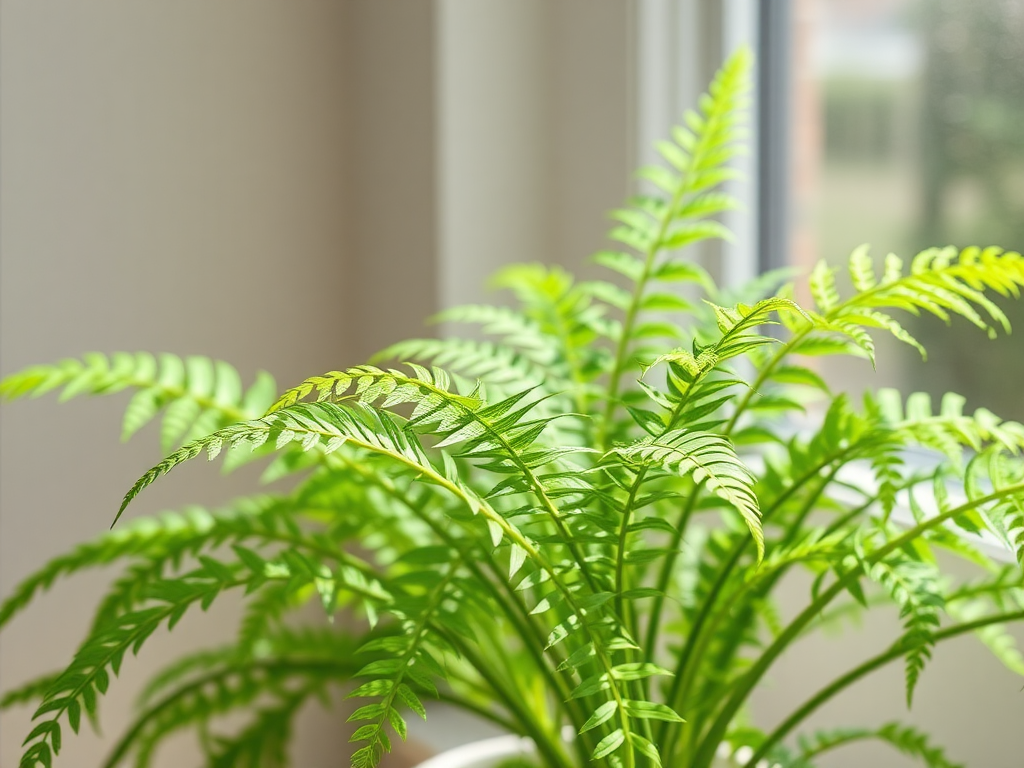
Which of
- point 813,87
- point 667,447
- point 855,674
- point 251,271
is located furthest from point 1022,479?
point 251,271

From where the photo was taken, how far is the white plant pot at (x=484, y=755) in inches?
33.1

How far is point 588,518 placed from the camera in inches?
20.6

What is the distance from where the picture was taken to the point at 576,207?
1177 mm

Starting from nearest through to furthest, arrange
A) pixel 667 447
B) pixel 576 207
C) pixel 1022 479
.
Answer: pixel 667 447 → pixel 1022 479 → pixel 576 207

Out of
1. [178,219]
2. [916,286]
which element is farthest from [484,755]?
[178,219]

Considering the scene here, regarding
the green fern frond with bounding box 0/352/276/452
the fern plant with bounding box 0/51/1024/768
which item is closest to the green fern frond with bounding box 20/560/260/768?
the fern plant with bounding box 0/51/1024/768

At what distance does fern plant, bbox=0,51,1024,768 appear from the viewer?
0.49 meters

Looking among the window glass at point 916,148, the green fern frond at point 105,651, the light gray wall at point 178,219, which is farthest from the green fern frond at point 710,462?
the light gray wall at point 178,219

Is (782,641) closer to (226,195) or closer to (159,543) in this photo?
(159,543)

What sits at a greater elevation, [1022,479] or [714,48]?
[714,48]

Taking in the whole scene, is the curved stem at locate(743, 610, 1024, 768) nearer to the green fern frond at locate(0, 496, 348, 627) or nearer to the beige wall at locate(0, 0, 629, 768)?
the green fern frond at locate(0, 496, 348, 627)

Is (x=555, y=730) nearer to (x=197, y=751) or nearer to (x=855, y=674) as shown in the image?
(x=855, y=674)

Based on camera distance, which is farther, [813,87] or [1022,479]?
[813,87]

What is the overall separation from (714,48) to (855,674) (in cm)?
73
